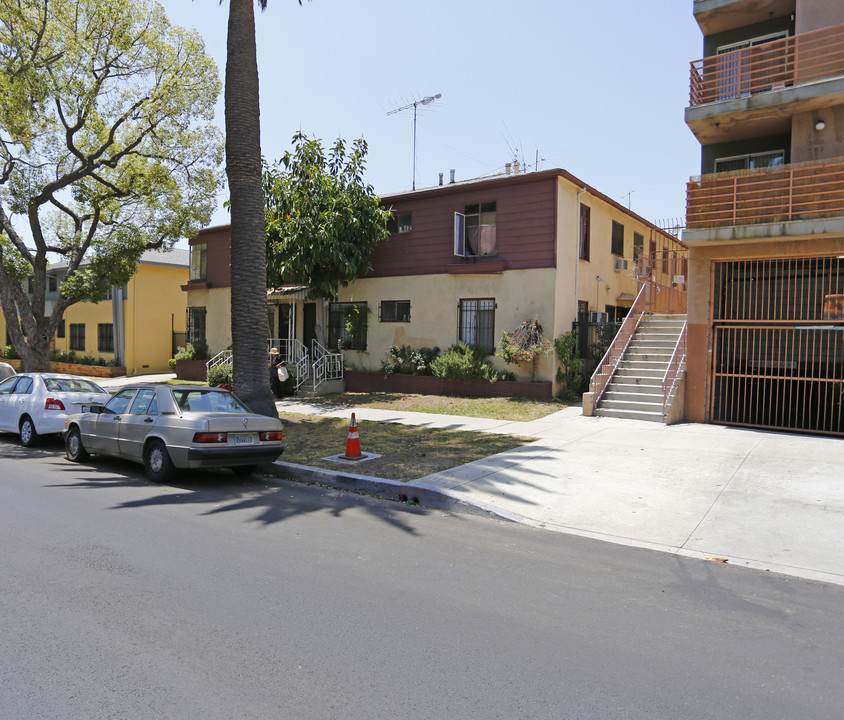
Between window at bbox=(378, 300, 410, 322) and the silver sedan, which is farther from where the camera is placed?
window at bbox=(378, 300, 410, 322)

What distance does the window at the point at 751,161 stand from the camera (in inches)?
560

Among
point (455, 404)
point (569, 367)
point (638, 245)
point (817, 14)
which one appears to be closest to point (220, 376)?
point (455, 404)

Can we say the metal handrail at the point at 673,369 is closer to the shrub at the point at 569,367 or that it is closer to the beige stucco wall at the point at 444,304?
the shrub at the point at 569,367

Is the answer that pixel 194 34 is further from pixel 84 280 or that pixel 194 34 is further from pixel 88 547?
pixel 88 547

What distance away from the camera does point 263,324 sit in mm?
12312

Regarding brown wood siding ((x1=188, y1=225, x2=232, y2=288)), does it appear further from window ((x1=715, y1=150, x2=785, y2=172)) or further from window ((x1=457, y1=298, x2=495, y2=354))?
window ((x1=715, y1=150, x2=785, y2=172))

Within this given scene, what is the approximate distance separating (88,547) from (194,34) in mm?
17531

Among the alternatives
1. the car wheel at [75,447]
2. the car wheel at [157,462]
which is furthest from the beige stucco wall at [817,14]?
the car wheel at [75,447]

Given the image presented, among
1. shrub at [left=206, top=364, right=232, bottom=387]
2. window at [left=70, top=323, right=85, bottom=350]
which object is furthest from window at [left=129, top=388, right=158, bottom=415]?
window at [left=70, top=323, right=85, bottom=350]

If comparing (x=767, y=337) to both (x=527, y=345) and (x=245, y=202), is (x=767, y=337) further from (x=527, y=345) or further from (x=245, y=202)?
(x=245, y=202)

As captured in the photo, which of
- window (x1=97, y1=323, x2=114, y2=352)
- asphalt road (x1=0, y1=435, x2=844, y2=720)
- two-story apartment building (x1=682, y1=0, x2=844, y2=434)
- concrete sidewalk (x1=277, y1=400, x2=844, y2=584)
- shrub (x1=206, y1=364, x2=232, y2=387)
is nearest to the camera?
asphalt road (x1=0, y1=435, x2=844, y2=720)

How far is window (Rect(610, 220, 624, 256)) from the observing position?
20.9 metres

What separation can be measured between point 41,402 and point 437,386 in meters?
10.3

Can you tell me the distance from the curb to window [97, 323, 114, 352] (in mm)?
23403
